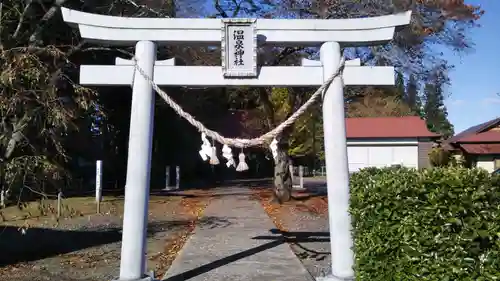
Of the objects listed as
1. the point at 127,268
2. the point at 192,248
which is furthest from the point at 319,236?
the point at 127,268

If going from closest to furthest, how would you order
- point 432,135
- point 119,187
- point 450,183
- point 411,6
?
1. point 450,183
2. point 411,6
3. point 119,187
4. point 432,135

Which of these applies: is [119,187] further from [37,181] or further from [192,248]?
[37,181]

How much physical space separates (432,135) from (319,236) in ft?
79.6

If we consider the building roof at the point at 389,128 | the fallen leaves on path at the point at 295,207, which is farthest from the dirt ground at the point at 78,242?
the building roof at the point at 389,128

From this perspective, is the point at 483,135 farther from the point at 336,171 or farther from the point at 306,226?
the point at 336,171

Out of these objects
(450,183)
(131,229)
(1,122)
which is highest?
(1,122)

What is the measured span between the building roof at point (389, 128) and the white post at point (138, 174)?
2761 centimetres

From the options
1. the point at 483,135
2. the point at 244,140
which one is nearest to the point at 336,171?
the point at 244,140

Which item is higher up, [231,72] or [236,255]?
[231,72]

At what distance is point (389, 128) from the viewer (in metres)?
33.2

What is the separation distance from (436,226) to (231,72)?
3.18 m

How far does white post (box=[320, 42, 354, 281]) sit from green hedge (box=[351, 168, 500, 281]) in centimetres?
141

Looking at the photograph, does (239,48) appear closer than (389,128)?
Yes

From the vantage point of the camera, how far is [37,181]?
20.1 feet
